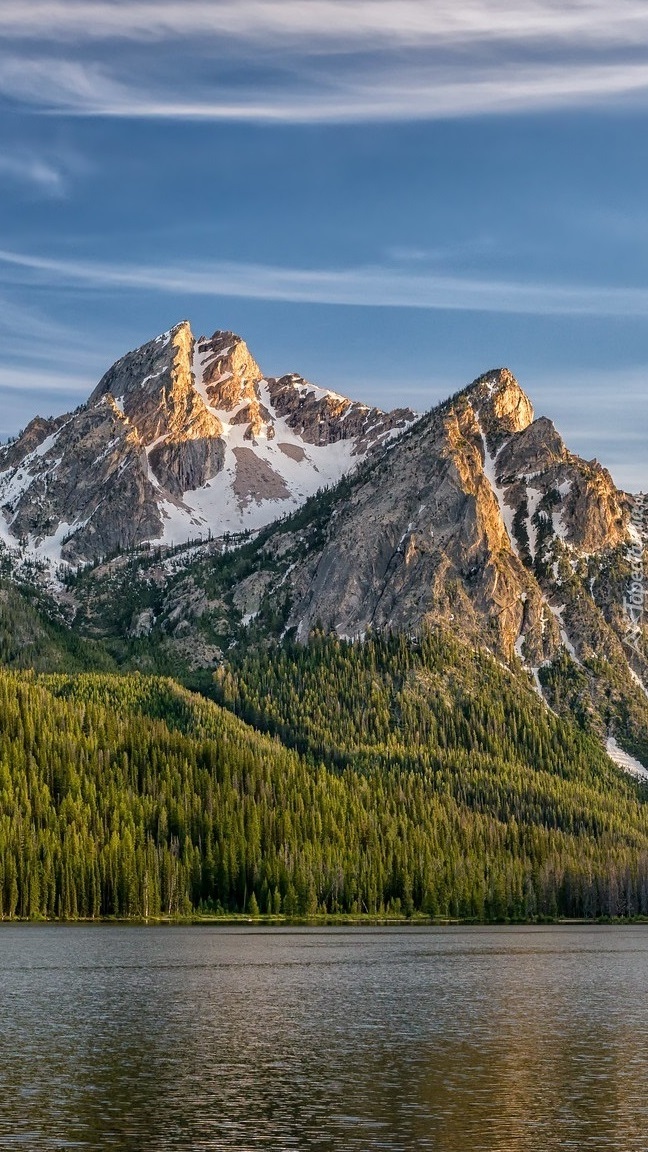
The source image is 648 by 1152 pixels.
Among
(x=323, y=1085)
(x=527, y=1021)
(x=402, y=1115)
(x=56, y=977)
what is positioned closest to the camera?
(x=402, y=1115)

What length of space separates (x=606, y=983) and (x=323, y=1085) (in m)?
66.9

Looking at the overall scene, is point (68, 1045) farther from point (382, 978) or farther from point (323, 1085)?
point (382, 978)

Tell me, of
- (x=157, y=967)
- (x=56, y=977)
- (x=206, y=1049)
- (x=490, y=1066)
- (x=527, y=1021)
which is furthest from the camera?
(x=157, y=967)

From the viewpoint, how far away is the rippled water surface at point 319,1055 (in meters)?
59.2

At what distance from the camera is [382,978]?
134 m

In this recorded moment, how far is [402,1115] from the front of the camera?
6244 cm

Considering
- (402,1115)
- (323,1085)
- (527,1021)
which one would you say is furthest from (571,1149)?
(527,1021)

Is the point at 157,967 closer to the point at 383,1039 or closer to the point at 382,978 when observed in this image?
the point at 382,978

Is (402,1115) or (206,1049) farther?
(206,1049)

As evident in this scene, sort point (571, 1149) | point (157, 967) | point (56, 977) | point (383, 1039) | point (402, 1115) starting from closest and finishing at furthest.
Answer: point (571, 1149) < point (402, 1115) < point (383, 1039) < point (56, 977) < point (157, 967)

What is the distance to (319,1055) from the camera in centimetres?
8012

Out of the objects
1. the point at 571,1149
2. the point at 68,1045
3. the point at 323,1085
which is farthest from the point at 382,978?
the point at 571,1149

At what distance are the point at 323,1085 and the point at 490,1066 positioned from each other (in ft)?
37.0

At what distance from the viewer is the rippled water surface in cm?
5922
